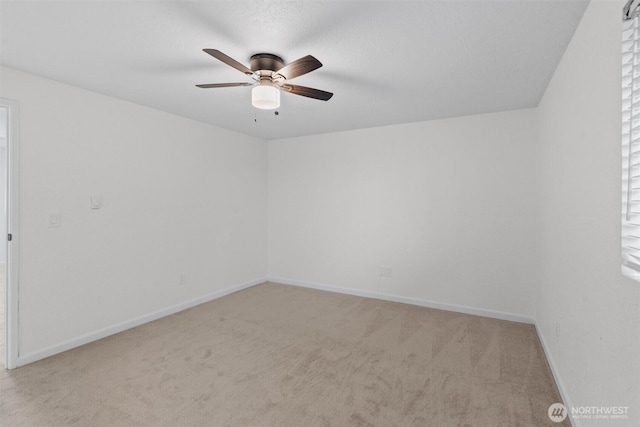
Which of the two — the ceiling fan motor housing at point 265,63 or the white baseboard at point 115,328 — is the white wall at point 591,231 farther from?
the white baseboard at point 115,328

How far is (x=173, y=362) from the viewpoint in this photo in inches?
99.0

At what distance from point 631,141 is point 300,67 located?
1.61 meters

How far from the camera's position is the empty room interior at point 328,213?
1.64m

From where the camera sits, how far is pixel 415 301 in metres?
3.97

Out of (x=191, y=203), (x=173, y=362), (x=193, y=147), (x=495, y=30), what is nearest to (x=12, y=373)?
(x=173, y=362)

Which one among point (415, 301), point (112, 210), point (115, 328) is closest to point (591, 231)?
point (415, 301)

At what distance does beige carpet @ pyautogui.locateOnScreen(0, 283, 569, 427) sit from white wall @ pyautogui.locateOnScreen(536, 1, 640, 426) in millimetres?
502

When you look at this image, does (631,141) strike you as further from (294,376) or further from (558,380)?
(294,376)

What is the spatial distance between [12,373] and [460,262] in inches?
169

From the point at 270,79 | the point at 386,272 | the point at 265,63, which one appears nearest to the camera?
the point at 265,63

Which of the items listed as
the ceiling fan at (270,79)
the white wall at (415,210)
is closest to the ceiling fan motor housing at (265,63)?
the ceiling fan at (270,79)

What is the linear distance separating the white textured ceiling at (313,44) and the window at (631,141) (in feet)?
2.00
